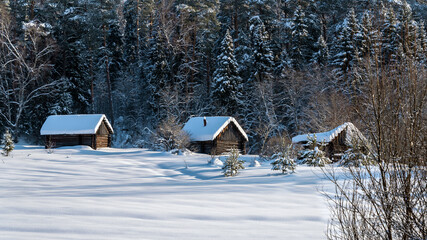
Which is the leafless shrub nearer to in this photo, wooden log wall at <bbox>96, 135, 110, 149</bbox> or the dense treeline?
the dense treeline

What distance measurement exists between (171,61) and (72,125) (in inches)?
647

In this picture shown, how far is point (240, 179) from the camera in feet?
52.8

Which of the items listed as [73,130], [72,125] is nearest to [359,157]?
[73,130]

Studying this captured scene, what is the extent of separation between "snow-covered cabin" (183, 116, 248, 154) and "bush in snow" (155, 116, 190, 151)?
6.94 feet

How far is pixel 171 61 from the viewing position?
47438 mm

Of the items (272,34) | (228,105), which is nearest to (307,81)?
(228,105)

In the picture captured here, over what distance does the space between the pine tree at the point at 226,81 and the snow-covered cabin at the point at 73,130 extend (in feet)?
42.8

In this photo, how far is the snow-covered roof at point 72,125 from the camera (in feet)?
114

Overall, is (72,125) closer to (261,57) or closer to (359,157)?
(261,57)

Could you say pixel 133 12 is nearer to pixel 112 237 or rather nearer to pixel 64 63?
pixel 64 63

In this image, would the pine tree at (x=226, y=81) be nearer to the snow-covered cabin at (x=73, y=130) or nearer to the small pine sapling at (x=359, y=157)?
the snow-covered cabin at (x=73, y=130)

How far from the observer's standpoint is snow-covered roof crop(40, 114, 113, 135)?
34625mm

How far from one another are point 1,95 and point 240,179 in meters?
36.0

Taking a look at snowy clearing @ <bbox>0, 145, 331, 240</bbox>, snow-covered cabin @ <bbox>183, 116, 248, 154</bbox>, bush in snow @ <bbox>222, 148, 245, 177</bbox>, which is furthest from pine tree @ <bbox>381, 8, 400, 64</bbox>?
snow-covered cabin @ <bbox>183, 116, 248, 154</bbox>
